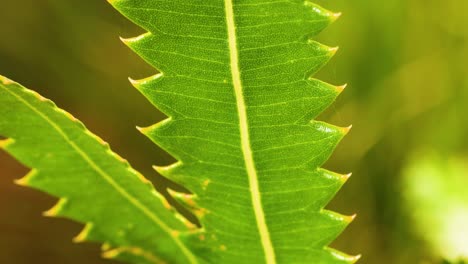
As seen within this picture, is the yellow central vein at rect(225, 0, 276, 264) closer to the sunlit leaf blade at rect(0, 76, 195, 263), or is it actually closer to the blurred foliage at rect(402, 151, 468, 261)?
the sunlit leaf blade at rect(0, 76, 195, 263)

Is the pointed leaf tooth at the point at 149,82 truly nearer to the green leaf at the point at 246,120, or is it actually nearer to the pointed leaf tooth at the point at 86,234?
the green leaf at the point at 246,120

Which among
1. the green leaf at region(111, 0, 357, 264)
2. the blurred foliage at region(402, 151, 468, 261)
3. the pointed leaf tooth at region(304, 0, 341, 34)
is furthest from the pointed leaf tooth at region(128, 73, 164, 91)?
the blurred foliage at region(402, 151, 468, 261)

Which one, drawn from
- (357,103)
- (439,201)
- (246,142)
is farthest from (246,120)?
(357,103)

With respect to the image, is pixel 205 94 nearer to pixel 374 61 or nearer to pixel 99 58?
pixel 374 61

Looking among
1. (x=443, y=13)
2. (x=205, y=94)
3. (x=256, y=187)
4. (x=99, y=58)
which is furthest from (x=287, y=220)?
(x=99, y=58)

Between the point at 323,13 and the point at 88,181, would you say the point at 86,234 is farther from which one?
the point at 323,13

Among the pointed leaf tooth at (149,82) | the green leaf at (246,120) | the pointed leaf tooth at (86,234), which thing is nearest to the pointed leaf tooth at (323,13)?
the green leaf at (246,120)
